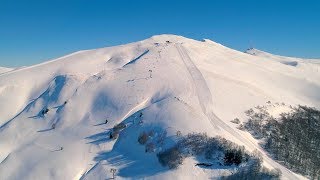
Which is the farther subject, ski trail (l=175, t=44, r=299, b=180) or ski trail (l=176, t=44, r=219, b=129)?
ski trail (l=176, t=44, r=219, b=129)

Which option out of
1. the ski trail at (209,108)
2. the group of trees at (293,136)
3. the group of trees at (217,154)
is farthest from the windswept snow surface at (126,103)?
the group of trees at (293,136)

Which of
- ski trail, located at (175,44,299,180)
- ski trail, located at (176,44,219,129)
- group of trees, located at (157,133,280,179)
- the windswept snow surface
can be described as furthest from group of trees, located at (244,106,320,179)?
ski trail, located at (176,44,219,129)

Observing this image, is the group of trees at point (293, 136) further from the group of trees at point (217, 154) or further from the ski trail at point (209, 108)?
the group of trees at point (217, 154)

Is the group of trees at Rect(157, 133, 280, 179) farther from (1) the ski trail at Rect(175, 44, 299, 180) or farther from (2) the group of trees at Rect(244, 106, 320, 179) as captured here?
(2) the group of trees at Rect(244, 106, 320, 179)

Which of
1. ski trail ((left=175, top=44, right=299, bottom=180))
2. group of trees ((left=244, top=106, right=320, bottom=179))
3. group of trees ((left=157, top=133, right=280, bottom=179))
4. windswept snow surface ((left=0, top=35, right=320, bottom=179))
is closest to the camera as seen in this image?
group of trees ((left=157, top=133, right=280, bottom=179))

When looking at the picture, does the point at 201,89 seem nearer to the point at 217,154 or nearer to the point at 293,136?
the point at 293,136

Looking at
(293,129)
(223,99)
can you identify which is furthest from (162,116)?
(293,129)
